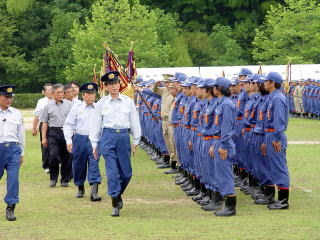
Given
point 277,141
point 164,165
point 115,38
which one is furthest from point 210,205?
point 115,38

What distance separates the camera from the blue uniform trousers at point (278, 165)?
13086mm

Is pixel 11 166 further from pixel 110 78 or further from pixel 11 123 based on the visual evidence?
pixel 110 78

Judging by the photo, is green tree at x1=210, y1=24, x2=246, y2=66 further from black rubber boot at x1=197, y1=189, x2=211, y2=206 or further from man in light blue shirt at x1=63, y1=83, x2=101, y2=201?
black rubber boot at x1=197, y1=189, x2=211, y2=206

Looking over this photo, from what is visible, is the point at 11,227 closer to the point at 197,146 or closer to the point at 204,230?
the point at 204,230

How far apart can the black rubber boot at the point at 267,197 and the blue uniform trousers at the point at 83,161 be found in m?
2.88

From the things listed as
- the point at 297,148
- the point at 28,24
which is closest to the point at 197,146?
the point at 297,148

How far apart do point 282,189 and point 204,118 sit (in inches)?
64.4

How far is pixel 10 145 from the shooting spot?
494 inches

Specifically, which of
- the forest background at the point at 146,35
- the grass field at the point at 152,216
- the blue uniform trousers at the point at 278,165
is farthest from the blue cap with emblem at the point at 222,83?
the forest background at the point at 146,35

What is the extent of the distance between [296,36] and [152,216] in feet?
184

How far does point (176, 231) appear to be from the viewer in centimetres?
1089

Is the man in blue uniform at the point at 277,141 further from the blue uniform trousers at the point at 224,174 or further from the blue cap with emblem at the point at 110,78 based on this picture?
the blue cap with emblem at the point at 110,78

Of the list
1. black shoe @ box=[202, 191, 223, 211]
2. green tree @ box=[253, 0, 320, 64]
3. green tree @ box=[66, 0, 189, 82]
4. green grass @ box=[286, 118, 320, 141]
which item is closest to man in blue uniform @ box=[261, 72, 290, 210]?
black shoe @ box=[202, 191, 223, 211]

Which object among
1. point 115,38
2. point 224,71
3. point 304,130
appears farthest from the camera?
point 115,38
